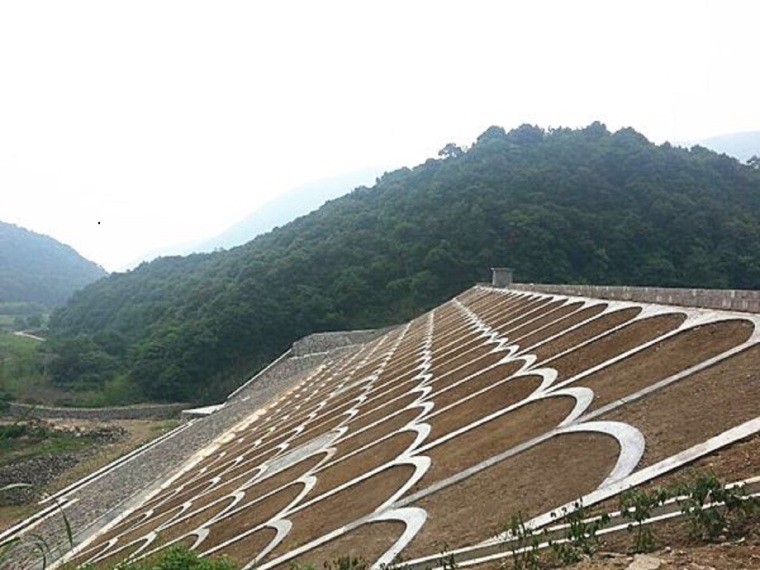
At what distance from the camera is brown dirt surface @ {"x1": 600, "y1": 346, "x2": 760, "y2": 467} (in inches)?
241

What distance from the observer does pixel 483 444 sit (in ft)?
30.5

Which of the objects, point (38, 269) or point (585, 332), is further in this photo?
point (38, 269)

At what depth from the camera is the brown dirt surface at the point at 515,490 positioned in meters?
6.17

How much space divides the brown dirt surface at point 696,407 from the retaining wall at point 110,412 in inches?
1789

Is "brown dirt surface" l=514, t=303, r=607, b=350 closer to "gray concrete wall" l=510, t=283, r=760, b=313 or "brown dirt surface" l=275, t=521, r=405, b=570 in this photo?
"gray concrete wall" l=510, t=283, r=760, b=313

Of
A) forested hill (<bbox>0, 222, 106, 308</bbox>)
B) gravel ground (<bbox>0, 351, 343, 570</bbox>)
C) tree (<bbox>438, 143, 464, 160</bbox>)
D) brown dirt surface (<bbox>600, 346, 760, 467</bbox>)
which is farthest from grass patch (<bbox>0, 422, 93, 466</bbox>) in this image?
forested hill (<bbox>0, 222, 106, 308</bbox>)

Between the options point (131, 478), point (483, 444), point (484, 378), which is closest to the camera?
point (483, 444)

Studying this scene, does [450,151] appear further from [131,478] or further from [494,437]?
[494,437]

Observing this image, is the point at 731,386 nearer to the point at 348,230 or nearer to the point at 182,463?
the point at 182,463

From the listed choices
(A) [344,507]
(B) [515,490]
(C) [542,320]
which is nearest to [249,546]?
(A) [344,507]

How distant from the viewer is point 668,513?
4500 mm

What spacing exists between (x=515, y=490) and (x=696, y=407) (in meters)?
2.03

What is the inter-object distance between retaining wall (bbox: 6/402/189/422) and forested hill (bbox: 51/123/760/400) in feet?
8.74

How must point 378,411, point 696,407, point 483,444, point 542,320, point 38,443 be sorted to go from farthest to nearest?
point 38,443
point 542,320
point 378,411
point 483,444
point 696,407
